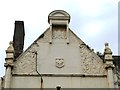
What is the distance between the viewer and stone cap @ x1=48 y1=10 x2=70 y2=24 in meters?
17.9

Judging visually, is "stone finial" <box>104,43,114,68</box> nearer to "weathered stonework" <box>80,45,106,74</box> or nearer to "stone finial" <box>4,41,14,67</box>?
"weathered stonework" <box>80,45,106,74</box>

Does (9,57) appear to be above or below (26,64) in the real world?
above

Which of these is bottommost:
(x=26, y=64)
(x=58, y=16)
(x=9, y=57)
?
(x=26, y=64)

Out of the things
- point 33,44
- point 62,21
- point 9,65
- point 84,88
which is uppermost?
point 62,21

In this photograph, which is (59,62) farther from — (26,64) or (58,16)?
(58,16)

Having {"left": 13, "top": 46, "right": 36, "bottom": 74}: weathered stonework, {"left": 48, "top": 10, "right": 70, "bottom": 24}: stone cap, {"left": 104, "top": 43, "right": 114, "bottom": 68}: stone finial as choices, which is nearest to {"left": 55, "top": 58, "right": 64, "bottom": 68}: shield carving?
{"left": 13, "top": 46, "right": 36, "bottom": 74}: weathered stonework

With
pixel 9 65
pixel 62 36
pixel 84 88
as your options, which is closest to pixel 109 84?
pixel 84 88

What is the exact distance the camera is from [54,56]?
→ 1692cm

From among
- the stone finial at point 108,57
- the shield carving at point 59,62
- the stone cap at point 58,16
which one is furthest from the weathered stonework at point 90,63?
the stone cap at point 58,16

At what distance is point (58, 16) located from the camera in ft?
58.9

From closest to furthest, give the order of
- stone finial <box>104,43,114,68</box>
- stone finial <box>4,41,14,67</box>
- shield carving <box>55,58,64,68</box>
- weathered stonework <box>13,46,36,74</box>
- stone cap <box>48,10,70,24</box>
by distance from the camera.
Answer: stone finial <box>4,41,14,67</box>, weathered stonework <box>13,46,36,74</box>, stone finial <box>104,43,114,68</box>, shield carving <box>55,58,64,68</box>, stone cap <box>48,10,70,24</box>

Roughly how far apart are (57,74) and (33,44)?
2.33 meters

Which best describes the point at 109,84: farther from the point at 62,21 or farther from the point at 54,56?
the point at 62,21

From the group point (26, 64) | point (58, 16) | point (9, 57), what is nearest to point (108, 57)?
point (58, 16)
